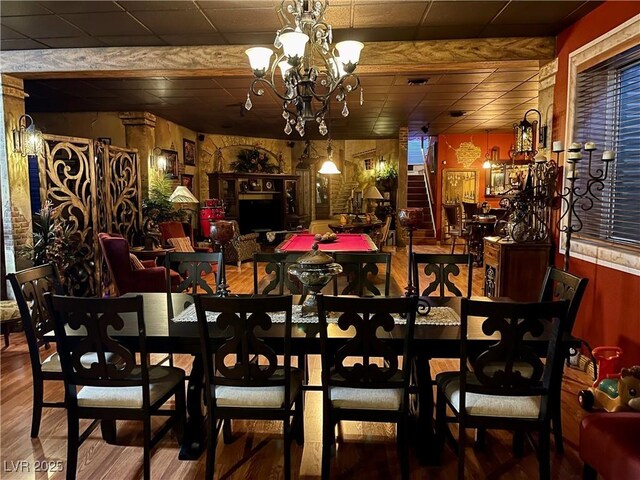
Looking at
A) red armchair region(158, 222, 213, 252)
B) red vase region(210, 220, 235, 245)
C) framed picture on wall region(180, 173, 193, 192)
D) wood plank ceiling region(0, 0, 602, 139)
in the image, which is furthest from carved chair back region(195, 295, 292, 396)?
framed picture on wall region(180, 173, 193, 192)

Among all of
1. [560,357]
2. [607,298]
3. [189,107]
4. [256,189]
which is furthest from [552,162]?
[256,189]

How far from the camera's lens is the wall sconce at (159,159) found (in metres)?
7.23

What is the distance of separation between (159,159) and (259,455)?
6.13 metres

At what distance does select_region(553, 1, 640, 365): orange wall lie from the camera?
9.37ft

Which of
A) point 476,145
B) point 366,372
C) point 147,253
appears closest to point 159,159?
point 147,253

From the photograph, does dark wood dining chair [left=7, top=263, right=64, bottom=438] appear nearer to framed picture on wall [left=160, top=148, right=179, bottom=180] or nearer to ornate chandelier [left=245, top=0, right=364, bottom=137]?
ornate chandelier [left=245, top=0, right=364, bottom=137]

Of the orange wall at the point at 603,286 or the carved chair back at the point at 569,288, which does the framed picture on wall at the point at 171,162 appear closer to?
the orange wall at the point at 603,286

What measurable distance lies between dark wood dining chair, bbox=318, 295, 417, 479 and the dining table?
4.9 inches

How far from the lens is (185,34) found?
3748 mm

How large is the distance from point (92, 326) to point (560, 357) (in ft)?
6.68

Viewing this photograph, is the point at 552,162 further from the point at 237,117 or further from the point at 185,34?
the point at 237,117

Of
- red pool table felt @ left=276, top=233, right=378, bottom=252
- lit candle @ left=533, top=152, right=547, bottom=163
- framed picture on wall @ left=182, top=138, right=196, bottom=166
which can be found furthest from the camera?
framed picture on wall @ left=182, top=138, right=196, bottom=166

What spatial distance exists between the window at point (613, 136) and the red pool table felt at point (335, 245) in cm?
215

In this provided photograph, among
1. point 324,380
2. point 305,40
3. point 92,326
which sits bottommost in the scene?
point 324,380
